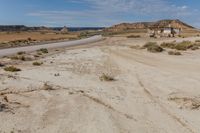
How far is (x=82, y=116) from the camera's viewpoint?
1208cm

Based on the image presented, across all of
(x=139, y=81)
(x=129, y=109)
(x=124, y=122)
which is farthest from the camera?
(x=139, y=81)

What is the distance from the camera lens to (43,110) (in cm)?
1265

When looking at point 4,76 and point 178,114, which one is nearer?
point 178,114

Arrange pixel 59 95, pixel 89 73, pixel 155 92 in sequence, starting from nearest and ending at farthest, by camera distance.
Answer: pixel 59 95, pixel 155 92, pixel 89 73

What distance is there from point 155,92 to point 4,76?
837 centimetres

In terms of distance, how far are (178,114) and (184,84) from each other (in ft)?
22.1

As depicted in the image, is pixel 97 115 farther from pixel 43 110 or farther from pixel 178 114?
pixel 178 114

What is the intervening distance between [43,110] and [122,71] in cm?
1237

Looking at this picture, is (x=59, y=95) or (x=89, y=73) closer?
(x=59, y=95)

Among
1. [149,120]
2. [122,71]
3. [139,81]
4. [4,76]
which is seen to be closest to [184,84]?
[139,81]

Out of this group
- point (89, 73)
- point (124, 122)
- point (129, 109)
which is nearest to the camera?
point (124, 122)

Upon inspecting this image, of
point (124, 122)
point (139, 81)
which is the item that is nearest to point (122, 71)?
point (139, 81)

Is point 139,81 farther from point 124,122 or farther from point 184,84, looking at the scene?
point 124,122

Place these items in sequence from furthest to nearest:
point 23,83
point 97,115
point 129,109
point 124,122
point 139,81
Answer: point 139,81
point 23,83
point 129,109
point 97,115
point 124,122
